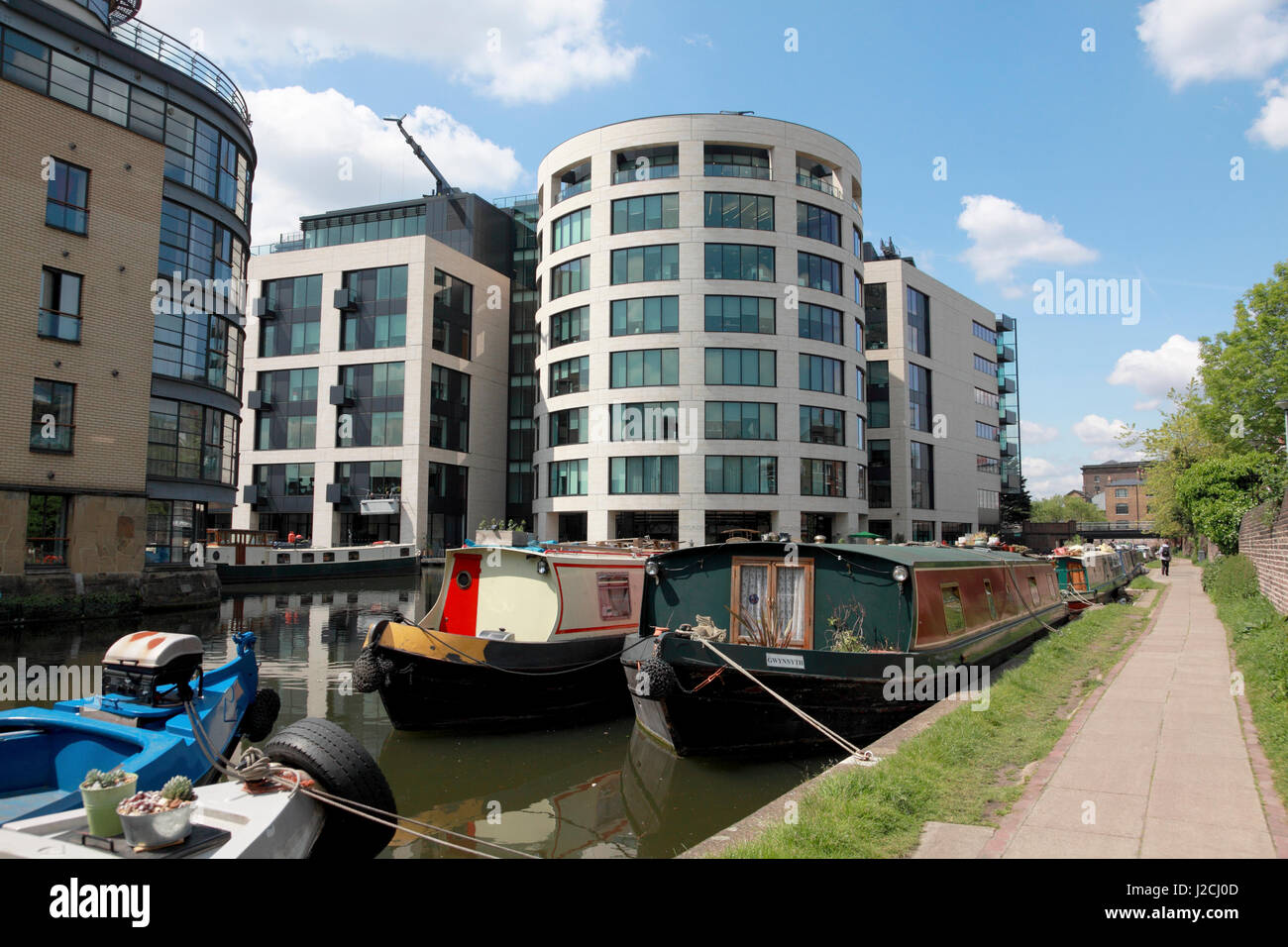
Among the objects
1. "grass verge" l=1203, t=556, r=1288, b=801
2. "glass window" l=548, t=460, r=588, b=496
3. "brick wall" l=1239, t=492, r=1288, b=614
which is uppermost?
"glass window" l=548, t=460, r=588, b=496

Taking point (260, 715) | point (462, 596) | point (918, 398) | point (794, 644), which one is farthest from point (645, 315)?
point (260, 715)

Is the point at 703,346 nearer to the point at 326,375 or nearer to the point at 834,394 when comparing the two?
the point at 834,394

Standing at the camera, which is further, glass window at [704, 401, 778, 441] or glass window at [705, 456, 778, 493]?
glass window at [704, 401, 778, 441]

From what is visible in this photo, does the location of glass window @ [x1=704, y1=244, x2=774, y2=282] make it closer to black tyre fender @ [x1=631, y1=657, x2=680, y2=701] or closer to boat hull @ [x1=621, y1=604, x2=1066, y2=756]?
boat hull @ [x1=621, y1=604, x2=1066, y2=756]

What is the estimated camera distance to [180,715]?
651cm

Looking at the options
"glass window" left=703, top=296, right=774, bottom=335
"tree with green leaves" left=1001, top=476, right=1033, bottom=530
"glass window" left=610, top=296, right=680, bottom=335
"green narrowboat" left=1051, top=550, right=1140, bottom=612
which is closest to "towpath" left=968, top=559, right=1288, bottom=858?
"green narrowboat" left=1051, top=550, right=1140, bottom=612

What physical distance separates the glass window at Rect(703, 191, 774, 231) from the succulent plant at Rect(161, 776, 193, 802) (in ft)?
136

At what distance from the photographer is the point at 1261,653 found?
1010cm

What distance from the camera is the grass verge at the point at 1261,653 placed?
653cm

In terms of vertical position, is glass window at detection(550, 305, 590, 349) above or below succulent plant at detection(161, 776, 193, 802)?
above

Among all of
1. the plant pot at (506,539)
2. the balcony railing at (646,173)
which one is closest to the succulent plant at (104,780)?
the plant pot at (506,539)

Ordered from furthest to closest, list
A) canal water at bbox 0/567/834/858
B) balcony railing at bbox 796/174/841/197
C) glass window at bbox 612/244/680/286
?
balcony railing at bbox 796/174/841/197, glass window at bbox 612/244/680/286, canal water at bbox 0/567/834/858

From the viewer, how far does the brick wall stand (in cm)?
1298
